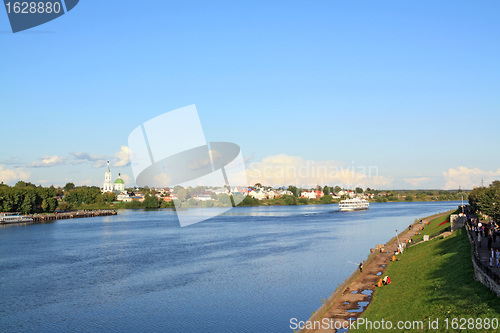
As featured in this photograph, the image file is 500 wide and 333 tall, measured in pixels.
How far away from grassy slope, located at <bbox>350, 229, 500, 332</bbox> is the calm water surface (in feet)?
18.6

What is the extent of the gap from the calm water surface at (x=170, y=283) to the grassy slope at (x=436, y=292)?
5.68 meters

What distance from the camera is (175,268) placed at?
46.7m

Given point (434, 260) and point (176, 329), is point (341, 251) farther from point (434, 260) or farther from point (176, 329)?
point (176, 329)

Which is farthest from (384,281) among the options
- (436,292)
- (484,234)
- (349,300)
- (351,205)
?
(351,205)

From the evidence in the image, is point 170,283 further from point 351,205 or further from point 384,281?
point 351,205

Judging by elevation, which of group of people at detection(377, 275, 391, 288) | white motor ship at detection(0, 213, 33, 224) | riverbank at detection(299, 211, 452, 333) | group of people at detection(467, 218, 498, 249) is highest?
group of people at detection(467, 218, 498, 249)

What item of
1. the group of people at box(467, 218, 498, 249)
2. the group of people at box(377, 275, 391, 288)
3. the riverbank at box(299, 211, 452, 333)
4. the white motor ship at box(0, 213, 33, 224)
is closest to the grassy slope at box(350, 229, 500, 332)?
the group of people at box(377, 275, 391, 288)

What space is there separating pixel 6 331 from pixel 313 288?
896 inches

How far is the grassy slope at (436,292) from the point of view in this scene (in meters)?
19.8

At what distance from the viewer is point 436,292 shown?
24.5m

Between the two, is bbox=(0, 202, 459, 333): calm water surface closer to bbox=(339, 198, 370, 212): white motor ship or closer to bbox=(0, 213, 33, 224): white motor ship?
bbox=(0, 213, 33, 224): white motor ship

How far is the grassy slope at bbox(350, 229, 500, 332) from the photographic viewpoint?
19.8 meters

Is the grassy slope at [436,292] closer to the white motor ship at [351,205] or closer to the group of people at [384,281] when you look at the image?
the group of people at [384,281]

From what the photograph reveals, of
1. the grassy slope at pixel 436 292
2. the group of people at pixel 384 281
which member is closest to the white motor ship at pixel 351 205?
the grassy slope at pixel 436 292
